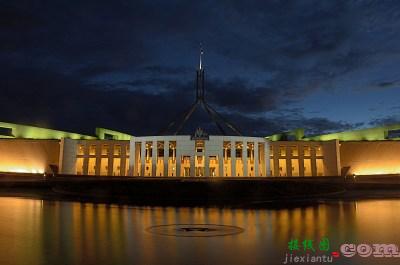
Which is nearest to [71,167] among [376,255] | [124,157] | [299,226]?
[124,157]

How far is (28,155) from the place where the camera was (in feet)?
163

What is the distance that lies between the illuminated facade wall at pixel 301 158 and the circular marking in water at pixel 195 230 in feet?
140

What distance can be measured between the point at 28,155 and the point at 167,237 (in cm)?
4761

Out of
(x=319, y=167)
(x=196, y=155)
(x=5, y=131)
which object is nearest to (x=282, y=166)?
(x=319, y=167)

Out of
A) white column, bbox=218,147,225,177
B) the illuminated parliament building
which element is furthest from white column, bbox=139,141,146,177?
white column, bbox=218,147,225,177

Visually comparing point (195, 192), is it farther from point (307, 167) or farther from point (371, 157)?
point (371, 157)

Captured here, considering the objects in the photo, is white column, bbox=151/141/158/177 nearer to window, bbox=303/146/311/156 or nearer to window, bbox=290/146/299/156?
window, bbox=290/146/299/156

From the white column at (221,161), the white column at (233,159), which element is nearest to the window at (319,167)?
the white column at (233,159)

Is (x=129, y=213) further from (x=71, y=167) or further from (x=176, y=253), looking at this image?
(x=71, y=167)

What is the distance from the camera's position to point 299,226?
10766 mm

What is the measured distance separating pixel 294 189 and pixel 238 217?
11.2m

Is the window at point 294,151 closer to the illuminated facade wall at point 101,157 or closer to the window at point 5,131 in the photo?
the illuminated facade wall at point 101,157

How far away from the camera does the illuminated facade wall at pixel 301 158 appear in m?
52.3

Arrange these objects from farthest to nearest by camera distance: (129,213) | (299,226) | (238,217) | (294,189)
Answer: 1. (294,189)
2. (129,213)
3. (238,217)
4. (299,226)
